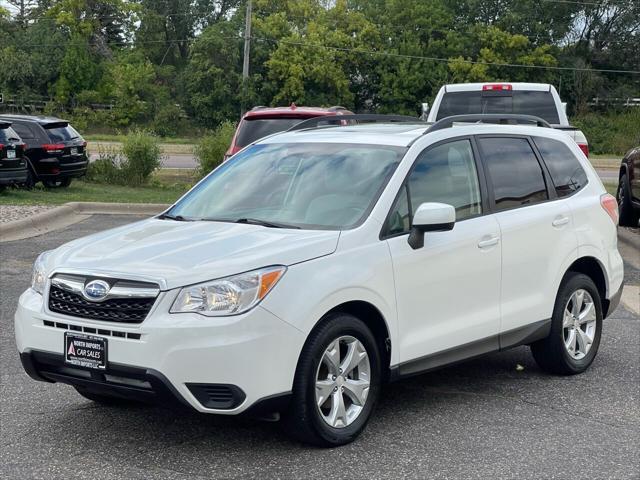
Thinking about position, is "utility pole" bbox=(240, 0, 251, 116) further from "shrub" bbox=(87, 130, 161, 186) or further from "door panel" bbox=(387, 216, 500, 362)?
"door panel" bbox=(387, 216, 500, 362)

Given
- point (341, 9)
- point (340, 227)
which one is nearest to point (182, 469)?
point (340, 227)

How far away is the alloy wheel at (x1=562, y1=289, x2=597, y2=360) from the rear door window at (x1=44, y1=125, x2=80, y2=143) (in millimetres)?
15776

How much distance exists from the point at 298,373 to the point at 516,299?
6.55 ft

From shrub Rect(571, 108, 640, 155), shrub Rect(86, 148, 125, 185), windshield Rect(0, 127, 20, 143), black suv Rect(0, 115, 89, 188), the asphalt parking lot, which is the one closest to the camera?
the asphalt parking lot

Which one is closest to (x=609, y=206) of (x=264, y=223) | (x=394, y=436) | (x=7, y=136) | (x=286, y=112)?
(x=394, y=436)

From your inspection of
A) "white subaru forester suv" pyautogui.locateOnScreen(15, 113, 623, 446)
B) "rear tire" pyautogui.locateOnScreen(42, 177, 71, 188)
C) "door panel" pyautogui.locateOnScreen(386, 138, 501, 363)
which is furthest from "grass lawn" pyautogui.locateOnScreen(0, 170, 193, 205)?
"door panel" pyautogui.locateOnScreen(386, 138, 501, 363)

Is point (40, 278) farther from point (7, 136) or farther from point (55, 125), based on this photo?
point (55, 125)

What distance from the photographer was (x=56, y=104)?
6003 cm

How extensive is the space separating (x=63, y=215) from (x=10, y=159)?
10.0 feet

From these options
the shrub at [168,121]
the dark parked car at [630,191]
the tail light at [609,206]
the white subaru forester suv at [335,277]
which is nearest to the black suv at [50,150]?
the dark parked car at [630,191]

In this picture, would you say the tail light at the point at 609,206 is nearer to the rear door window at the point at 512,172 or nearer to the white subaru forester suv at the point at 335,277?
the white subaru forester suv at the point at 335,277

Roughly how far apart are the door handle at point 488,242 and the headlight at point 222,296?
1.76m

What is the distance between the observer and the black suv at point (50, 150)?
2031 centimetres

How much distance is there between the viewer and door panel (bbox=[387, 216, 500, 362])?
18.4 feet
